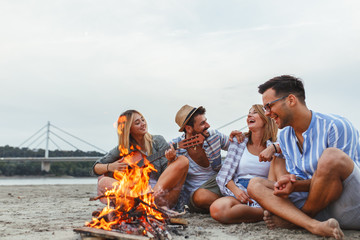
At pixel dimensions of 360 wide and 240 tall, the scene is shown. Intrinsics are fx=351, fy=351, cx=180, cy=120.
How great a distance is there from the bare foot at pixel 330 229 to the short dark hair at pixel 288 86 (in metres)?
0.97

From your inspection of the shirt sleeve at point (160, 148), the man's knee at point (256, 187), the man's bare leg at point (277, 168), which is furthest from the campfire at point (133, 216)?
the man's bare leg at point (277, 168)

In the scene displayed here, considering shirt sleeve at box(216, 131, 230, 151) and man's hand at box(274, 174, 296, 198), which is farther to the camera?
shirt sleeve at box(216, 131, 230, 151)

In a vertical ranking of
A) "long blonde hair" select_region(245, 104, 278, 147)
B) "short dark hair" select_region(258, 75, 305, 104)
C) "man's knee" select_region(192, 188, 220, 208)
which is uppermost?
"short dark hair" select_region(258, 75, 305, 104)

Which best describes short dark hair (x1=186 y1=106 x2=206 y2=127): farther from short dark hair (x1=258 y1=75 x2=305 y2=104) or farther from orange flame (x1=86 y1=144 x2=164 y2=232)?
short dark hair (x1=258 y1=75 x2=305 y2=104)

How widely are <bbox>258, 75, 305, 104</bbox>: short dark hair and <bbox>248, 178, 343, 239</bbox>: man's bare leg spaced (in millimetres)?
→ 757

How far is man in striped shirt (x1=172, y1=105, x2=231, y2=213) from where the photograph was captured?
3.78 meters

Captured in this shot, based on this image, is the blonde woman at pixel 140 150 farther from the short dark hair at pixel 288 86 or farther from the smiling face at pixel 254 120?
the short dark hair at pixel 288 86

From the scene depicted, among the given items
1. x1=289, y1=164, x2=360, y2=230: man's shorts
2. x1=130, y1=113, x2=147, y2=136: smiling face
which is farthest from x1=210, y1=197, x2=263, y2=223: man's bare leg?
x1=130, y1=113, x2=147, y2=136: smiling face

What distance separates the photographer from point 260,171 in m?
3.52

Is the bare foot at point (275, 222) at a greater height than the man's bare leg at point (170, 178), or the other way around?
the man's bare leg at point (170, 178)

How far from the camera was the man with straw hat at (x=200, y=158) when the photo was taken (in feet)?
12.4

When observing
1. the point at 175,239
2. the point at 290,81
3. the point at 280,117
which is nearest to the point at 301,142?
the point at 280,117

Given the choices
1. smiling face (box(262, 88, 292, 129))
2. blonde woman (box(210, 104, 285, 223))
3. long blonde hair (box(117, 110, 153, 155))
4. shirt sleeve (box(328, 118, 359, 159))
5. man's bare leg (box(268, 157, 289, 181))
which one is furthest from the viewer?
long blonde hair (box(117, 110, 153, 155))

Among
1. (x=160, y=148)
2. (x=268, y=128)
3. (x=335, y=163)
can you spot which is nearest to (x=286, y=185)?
(x=335, y=163)
